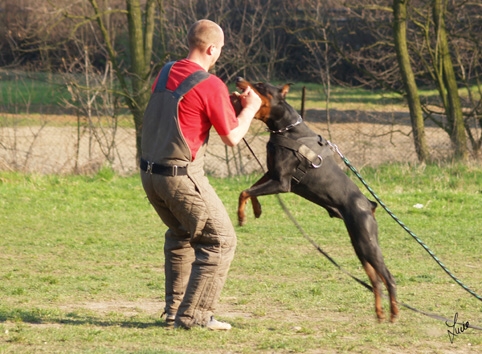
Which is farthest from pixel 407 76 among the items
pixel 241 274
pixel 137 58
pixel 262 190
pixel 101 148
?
pixel 262 190

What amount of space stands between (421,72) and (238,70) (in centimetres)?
492

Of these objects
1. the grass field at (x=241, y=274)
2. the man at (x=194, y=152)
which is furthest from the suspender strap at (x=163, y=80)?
the grass field at (x=241, y=274)

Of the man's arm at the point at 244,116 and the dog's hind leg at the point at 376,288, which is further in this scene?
the dog's hind leg at the point at 376,288

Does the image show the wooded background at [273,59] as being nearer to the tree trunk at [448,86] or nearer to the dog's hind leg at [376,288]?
the tree trunk at [448,86]

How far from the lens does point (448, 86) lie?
15.8 meters

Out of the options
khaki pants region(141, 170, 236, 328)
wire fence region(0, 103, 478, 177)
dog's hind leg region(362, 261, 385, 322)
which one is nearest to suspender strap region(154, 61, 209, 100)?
khaki pants region(141, 170, 236, 328)

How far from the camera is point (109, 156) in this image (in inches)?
532

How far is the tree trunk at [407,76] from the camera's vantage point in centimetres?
1459

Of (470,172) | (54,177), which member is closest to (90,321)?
(54,177)

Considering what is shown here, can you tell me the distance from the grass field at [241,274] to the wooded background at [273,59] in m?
1.70

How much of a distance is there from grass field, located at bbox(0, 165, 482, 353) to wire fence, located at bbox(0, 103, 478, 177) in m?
0.75

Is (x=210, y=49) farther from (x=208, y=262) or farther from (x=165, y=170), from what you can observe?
(x=208, y=262)

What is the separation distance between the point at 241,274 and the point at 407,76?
9.15m

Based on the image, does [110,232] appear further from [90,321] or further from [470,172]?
[470,172]
